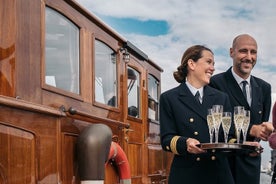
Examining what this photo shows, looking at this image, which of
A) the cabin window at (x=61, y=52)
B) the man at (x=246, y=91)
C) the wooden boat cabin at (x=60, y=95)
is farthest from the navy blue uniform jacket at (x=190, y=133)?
the cabin window at (x=61, y=52)

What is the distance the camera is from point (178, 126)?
360 centimetres

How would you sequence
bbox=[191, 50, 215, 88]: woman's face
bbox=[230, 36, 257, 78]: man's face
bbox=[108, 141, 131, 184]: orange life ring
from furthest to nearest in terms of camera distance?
bbox=[108, 141, 131, 184]: orange life ring
bbox=[230, 36, 257, 78]: man's face
bbox=[191, 50, 215, 88]: woman's face

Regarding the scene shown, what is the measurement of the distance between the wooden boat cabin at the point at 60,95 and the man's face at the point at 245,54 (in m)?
1.10

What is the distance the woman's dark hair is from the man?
27cm

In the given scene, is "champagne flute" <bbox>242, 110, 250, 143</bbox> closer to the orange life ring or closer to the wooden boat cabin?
the wooden boat cabin

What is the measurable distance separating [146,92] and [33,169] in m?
3.83

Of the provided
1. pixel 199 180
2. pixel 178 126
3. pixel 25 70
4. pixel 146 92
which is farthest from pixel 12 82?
pixel 146 92

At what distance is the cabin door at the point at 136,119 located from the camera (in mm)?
5940

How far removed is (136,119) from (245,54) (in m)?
2.63

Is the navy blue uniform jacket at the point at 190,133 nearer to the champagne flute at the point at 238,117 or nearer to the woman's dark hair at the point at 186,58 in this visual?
the woman's dark hair at the point at 186,58

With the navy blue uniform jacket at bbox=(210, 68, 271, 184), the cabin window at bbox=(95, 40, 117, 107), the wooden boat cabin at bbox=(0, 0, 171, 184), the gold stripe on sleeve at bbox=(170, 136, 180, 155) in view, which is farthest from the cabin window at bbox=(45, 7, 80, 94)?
the navy blue uniform jacket at bbox=(210, 68, 271, 184)

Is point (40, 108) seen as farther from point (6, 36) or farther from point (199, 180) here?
point (199, 180)

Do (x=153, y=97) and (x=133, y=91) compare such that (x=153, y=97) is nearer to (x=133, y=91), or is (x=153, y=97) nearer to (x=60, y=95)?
(x=133, y=91)

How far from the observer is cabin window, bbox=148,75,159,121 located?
705 cm
